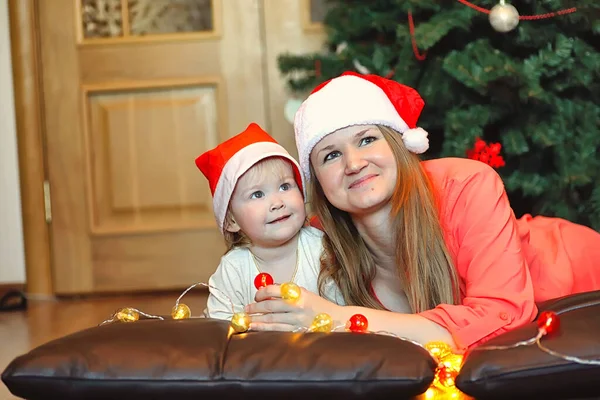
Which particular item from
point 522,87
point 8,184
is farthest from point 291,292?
point 8,184

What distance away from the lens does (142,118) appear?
3539 millimetres

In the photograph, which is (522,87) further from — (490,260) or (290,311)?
(290,311)

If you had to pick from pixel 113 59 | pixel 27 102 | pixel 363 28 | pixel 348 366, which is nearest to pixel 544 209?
pixel 363 28

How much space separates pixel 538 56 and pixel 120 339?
4.86 ft

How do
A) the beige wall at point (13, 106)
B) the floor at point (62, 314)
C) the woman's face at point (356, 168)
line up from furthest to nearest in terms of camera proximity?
1. the beige wall at point (13, 106)
2. the floor at point (62, 314)
3. the woman's face at point (356, 168)

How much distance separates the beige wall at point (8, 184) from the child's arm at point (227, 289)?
6.58 ft

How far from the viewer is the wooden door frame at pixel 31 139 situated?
355 cm

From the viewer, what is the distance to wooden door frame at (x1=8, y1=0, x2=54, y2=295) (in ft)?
Answer: 11.6

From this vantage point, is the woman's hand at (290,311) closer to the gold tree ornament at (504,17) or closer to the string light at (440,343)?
the string light at (440,343)

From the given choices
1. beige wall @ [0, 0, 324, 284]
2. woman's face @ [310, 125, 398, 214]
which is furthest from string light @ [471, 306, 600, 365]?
beige wall @ [0, 0, 324, 284]

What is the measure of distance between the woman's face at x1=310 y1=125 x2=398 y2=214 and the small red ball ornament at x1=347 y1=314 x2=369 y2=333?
0.26 meters

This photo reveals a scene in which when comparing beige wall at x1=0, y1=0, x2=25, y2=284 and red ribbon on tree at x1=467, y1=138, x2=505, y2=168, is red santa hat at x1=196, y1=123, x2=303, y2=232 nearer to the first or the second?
red ribbon on tree at x1=467, y1=138, x2=505, y2=168

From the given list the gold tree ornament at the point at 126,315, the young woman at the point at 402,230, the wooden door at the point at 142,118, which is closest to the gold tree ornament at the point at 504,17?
the young woman at the point at 402,230

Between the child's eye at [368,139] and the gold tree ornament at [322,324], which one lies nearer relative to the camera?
the gold tree ornament at [322,324]
